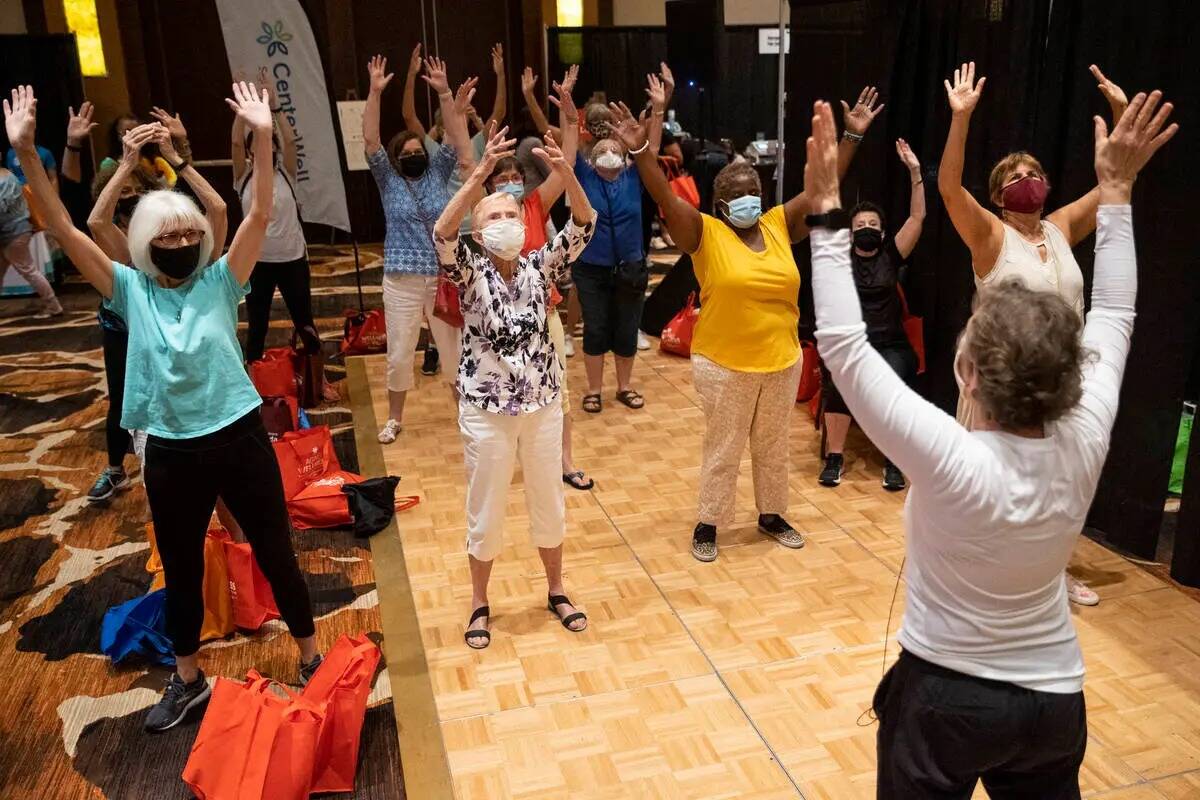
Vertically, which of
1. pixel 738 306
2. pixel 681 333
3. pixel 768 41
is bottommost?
pixel 681 333

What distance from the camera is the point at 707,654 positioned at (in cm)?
356

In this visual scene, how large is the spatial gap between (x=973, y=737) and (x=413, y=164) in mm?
4181

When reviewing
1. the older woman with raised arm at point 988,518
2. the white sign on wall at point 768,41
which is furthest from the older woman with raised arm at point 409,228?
the white sign on wall at point 768,41

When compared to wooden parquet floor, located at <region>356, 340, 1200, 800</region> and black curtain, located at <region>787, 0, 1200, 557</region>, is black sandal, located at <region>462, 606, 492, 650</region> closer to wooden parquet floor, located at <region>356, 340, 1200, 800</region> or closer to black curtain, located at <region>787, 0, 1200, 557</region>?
wooden parquet floor, located at <region>356, 340, 1200, 800</region>

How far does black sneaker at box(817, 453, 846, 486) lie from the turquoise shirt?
299 centimetres

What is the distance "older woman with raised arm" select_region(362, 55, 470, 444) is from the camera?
202 inches

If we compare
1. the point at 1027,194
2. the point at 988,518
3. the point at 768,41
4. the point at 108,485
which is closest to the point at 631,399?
the point at 108,485

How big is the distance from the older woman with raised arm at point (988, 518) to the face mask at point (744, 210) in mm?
2100

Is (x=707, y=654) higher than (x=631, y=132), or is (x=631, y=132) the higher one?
(x=631, y=132)

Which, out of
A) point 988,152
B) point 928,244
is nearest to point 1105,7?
point 988,152

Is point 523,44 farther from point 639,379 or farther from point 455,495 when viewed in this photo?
point 455,495

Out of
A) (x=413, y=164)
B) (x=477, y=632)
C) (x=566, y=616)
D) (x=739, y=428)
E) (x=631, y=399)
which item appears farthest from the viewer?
(x=631, y=399)

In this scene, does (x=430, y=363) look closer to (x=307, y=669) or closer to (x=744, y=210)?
(x=744, y=210)

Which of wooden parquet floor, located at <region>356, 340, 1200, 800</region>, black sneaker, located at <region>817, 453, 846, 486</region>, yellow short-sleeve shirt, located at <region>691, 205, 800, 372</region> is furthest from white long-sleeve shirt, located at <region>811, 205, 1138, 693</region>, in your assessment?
black sneaker, located at <region>817, 453, 846, 486</region>
